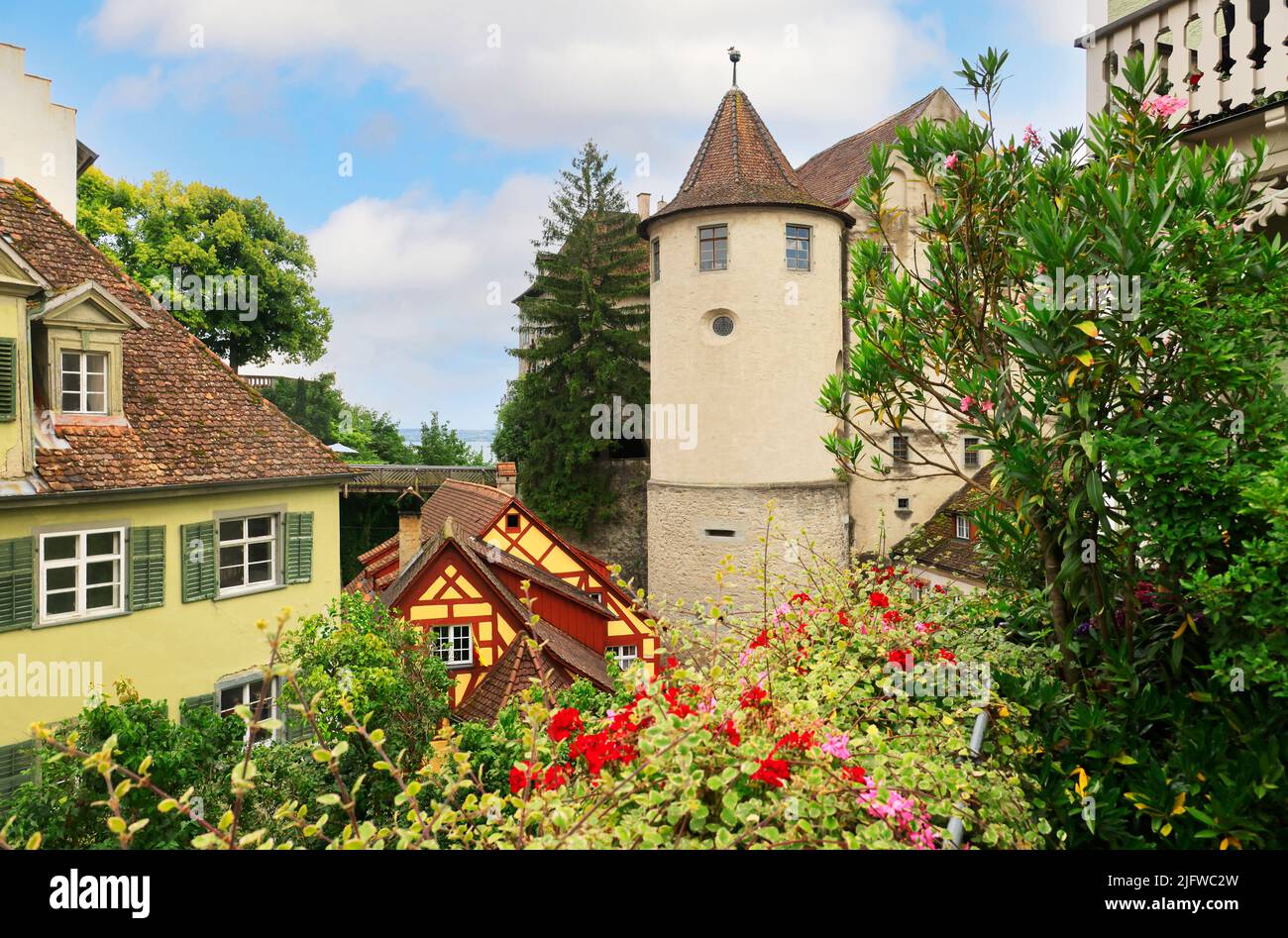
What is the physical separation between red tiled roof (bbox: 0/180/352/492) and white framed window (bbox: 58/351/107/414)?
307mm

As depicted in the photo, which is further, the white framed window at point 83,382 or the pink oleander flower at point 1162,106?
the white framed window at point 83,382

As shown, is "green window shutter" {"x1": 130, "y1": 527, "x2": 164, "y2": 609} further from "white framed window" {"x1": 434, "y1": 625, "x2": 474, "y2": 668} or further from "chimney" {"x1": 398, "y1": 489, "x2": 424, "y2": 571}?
"chimney" {"x1": 398, "y1": 489, "x2": 424, "y2": 571}

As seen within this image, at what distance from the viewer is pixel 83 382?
10.9 metres

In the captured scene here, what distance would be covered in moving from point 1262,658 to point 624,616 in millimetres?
15956

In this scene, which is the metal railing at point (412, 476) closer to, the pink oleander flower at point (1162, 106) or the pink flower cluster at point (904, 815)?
the pink oleander flower at point (1162, 106)

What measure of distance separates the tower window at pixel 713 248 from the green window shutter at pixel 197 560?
13740 mm

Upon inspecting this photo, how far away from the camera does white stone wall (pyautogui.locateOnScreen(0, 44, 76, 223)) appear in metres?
12.4

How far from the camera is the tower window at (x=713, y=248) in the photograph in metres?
21.4

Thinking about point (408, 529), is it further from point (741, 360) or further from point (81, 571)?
point (741, 360)

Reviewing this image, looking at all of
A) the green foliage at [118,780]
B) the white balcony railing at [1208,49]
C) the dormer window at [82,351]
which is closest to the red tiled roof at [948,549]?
the white balcony railing at [1208,49]

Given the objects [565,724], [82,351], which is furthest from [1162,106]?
[82,351]

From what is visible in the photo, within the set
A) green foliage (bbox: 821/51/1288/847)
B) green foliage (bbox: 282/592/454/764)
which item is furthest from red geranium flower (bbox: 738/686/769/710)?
green foliage (bbox: 282/592/454/764)

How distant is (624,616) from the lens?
1838cm
